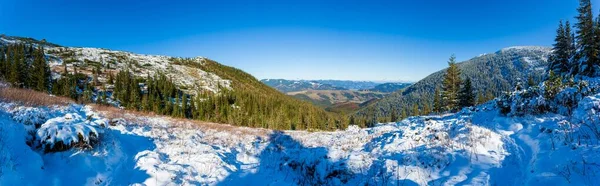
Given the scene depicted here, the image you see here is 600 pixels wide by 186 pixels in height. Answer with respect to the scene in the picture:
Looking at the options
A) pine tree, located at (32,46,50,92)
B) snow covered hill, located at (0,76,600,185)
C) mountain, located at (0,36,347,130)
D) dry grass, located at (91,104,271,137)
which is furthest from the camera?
mountain, located at (0,36,347,130)

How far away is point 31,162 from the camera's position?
7.37m

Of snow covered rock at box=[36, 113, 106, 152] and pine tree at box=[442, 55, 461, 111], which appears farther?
pine tree at box=[442, 55, 461, 111]

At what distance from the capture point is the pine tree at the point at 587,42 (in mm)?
35531

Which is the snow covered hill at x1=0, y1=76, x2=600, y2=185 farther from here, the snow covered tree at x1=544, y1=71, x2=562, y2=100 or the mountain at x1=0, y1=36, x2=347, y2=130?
the mountain at x1=0, y1=36, x2=347, y2=130

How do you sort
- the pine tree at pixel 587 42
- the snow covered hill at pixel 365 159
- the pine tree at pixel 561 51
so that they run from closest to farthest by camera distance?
the snow covered hill at pixel 365 159 < the pine tree at pixel 587 42 < the pine tree at pixel 561 51

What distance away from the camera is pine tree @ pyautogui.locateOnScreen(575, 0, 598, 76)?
3553 centimetres

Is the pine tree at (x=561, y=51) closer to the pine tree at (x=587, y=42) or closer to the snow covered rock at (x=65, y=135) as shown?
the pine tree at (x=587, y=42)

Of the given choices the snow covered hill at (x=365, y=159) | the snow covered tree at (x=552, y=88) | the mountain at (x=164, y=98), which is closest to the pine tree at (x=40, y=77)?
the mountain at (x=164, y=98)

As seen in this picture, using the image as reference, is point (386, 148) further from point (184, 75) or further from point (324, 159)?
point (184, 75)

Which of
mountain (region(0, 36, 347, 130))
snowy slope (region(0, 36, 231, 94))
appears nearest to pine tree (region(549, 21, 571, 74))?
mountain (region(0, 36, 347, 130))

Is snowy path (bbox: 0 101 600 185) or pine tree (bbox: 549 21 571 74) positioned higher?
pine tree (bbox: 549 21 571 74)

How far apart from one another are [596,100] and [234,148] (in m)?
15.2

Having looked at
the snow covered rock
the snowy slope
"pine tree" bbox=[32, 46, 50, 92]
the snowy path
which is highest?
the snowy slope

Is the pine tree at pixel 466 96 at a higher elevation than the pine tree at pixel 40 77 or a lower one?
lower
